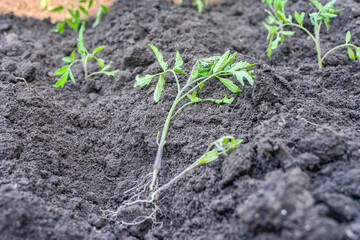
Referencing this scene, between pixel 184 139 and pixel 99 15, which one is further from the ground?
pixel 99 15

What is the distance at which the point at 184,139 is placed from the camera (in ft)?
7.38

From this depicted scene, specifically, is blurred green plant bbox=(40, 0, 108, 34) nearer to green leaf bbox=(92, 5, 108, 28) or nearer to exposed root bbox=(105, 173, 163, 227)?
green leaf bbox=(92, 5, 108, 28)

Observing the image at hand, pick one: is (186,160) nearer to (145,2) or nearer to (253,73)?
(253,73)

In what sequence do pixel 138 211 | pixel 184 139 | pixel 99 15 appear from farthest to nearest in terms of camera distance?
pixel 99 15
pixel 184 139
pixel 138 211

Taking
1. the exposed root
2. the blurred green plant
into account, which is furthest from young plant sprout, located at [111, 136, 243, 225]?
the blurred green plant

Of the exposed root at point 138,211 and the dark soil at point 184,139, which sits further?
the exposed root at point 138,211

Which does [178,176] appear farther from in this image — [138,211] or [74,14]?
[74,14]

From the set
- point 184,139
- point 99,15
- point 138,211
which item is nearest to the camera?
point 138,211

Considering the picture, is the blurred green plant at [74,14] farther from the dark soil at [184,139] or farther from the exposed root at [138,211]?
the exposed root at [138,211]

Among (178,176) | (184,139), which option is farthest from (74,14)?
(178,176)

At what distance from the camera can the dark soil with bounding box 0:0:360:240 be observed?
5.42 feet

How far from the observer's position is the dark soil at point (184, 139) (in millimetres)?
1652

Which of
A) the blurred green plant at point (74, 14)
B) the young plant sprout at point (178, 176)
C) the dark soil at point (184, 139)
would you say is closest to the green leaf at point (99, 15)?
the blurred green plant at point (74, 14)

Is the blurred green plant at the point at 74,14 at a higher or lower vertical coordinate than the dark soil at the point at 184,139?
higher
